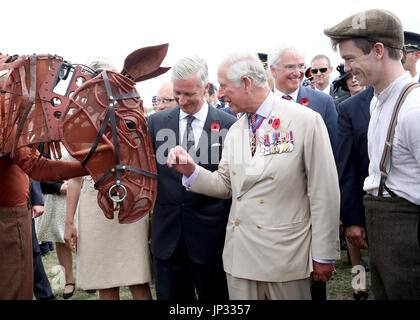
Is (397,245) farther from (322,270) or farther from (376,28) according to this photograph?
(376,28)

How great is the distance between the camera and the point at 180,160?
2781mm

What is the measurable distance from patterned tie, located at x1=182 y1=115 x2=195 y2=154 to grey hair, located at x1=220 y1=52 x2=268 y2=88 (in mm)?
652

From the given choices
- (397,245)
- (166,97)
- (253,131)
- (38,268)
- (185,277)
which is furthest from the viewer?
(166,97)

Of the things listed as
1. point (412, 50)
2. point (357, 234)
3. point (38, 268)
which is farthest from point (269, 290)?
point (38, 268)

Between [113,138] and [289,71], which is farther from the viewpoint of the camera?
[289,71]

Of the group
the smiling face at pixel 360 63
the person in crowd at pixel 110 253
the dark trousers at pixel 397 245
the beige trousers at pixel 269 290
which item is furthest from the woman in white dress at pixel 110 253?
the smiling face at pixel 360 63

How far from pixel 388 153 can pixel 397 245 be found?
483 millimetres

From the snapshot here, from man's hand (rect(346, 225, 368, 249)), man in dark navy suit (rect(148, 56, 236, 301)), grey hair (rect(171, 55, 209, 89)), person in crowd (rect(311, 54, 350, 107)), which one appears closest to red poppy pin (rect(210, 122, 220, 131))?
man in dark navy suit (rect(148, 56, 236, 301))

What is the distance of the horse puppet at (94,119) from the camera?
8.16 feet

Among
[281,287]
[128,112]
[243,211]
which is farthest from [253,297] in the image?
[128,112]

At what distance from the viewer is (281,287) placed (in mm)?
2654

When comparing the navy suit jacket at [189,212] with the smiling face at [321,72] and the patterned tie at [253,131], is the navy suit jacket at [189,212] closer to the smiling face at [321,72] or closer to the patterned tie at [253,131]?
the patterned tie at [253,131]

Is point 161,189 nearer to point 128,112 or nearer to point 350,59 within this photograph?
point 128,112

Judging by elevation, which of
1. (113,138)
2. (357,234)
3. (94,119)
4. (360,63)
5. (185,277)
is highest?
(360,63)
